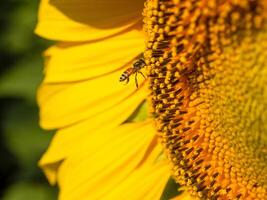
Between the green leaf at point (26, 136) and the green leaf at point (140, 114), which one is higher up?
the green leaf at point (140, 114)

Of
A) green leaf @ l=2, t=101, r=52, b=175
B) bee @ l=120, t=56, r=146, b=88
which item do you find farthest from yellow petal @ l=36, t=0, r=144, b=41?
green leaf @ l=2, t=101, r=52, b=175

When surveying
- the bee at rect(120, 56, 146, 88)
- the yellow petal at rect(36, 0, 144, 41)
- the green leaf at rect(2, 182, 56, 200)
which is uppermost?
the yellow petal at rect(36, 0, 144, 41)

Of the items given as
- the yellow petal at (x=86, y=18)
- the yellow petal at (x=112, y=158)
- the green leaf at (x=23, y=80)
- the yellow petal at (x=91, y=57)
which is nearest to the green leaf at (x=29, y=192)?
the green leaf at (x=23, y=80)

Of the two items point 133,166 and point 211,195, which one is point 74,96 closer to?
point 133,166

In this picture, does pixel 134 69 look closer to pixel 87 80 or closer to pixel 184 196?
pixel 87 80

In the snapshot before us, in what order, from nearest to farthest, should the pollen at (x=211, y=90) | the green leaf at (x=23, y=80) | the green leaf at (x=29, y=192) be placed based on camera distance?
the pollen at (x=211, y=90), the green leaf at (x=23, y=80), the green leaf at (x=29, y=192)

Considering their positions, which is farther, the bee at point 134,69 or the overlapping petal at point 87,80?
the overlapping petal at point 87,80

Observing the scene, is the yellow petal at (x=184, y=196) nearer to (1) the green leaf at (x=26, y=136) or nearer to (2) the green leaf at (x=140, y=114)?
(2) the green leaf at (x=140, y=114)

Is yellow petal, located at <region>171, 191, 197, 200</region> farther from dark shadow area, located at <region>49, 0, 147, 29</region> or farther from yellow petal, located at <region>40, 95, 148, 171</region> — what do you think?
dark shadow area, located at <region>49, 0, 147, 29</region>

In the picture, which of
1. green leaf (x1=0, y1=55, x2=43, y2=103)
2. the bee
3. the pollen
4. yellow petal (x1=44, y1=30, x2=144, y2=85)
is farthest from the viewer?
green leaf (x1=0, y1=55, x2=43, y2=103)
